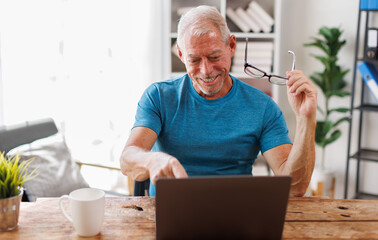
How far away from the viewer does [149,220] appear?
125 cm

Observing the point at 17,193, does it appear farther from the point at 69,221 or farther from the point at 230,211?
the point at 230,211

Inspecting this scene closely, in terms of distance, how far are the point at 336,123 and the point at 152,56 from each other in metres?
1.47

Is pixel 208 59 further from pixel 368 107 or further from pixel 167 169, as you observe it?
pixel 368 107

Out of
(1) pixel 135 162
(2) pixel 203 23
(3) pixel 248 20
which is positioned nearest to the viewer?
(1) pixel 135 162

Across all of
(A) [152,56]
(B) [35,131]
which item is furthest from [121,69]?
(B) [35,131]

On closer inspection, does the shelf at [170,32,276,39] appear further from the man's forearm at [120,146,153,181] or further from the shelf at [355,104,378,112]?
the man's forearm at [120,146,153,181]

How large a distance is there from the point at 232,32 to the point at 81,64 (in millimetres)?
1139

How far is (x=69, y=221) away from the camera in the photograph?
1237 millimetres

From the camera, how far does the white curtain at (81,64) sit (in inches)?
102

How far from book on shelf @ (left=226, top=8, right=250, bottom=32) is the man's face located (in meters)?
1.44

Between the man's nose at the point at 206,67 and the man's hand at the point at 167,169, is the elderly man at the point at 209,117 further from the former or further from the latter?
the man's hand at the point at 167,169

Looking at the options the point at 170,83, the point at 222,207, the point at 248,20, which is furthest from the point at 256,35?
the point at 222,207

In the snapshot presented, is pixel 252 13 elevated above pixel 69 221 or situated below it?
above

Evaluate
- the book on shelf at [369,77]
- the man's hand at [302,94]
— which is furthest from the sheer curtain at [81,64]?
the man's hand at [302,94]
